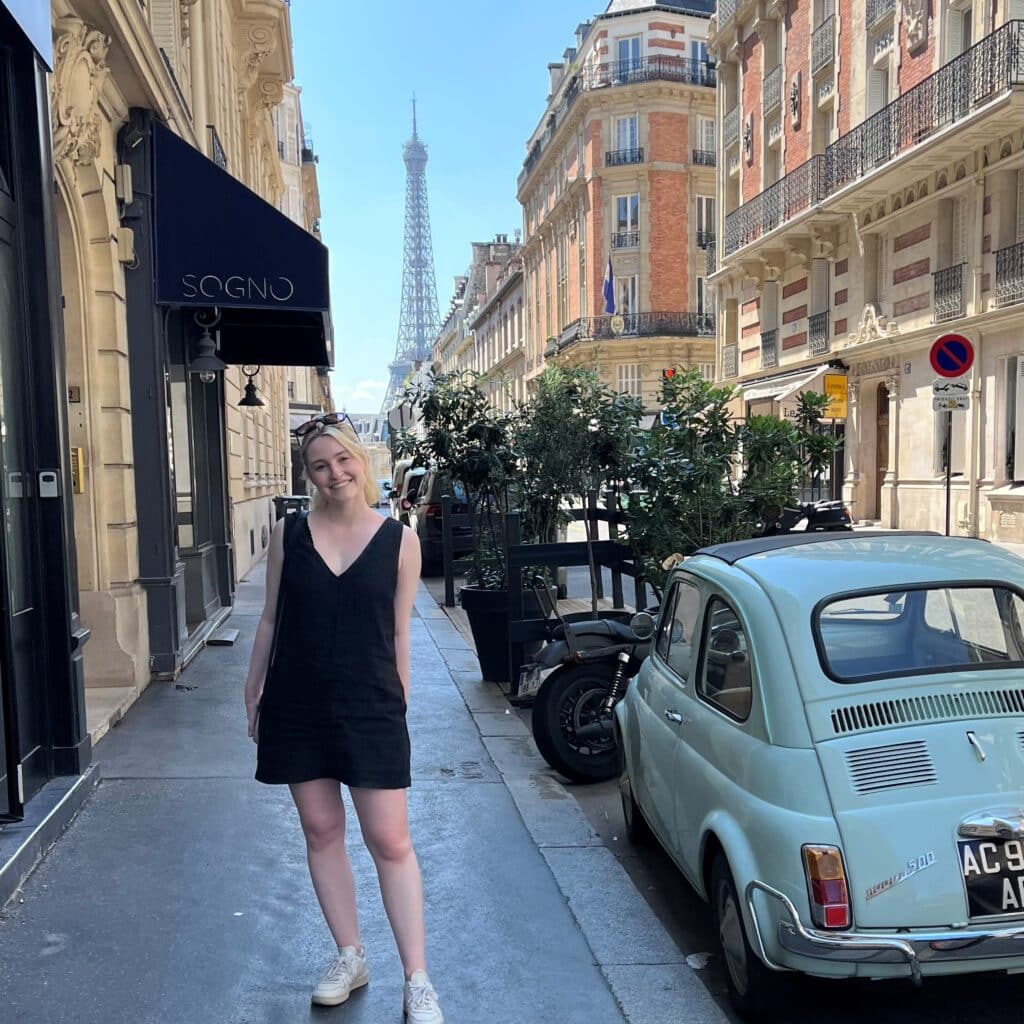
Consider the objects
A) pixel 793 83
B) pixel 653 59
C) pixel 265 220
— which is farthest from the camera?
pixel 653 59

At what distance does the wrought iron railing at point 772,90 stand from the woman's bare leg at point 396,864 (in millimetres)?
30899

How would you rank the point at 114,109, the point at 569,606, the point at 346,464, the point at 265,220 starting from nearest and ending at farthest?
the point at 346,464 < the point at 114,109 < the point at 265,220 < the point at 569,606

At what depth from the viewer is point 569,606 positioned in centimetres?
1109

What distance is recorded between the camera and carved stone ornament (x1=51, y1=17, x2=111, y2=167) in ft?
18.7

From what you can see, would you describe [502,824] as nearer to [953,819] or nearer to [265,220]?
[953,819]

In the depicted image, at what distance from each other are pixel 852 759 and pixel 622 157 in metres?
46.4

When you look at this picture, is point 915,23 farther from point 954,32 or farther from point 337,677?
point 337,677

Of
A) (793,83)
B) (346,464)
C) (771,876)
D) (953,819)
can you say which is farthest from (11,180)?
(793,83)

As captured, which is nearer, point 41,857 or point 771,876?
point 771,876

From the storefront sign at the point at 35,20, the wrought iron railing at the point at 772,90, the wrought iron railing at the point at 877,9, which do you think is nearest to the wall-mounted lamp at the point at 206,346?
the storefront sign at the point at 35,20

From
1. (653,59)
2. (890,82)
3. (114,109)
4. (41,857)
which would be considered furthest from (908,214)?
(653,59)

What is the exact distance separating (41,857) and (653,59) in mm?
47425

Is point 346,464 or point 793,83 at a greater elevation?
point 793,83

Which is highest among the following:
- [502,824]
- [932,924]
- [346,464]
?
[346,464]
